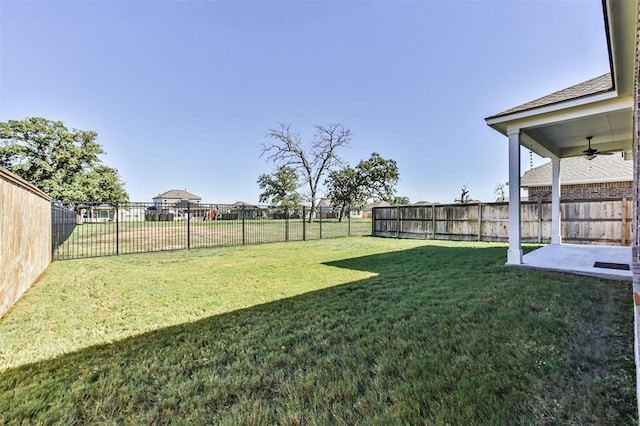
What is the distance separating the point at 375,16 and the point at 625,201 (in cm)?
895

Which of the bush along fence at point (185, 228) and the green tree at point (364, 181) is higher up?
the green tree at point (364, 181)

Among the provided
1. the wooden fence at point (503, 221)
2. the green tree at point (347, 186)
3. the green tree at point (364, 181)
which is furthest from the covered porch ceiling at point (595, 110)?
the green tree at point (347, 186)

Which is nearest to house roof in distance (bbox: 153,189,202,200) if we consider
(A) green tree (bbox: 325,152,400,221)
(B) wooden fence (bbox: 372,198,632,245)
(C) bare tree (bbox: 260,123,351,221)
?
(C) bare tree (bbox: 260,123,351,221)

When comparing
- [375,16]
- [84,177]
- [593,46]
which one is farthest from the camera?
[84,177]

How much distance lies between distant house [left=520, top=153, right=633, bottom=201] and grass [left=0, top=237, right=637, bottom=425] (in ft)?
33.5

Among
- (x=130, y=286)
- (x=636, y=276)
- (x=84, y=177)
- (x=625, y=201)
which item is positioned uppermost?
(x=84, y=177)

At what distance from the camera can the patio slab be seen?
14.7ft

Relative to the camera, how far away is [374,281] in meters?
4.64

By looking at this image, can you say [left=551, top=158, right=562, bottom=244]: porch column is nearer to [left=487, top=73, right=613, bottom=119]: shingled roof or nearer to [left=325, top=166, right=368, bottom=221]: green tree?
[left=487, top=73, right=613, bottom=119]: shingled roof

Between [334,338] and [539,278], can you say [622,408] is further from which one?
[539,278]

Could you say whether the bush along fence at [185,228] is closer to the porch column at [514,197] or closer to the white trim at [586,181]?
Answer: the porch column at [514,197]

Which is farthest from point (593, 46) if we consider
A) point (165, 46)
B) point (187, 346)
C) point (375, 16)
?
point (165, 46)

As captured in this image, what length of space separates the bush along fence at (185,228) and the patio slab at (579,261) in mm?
8207

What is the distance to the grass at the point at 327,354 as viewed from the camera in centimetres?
160
